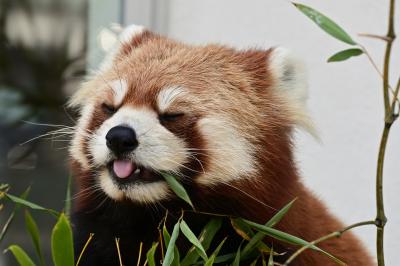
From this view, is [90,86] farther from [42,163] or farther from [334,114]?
[42,163]

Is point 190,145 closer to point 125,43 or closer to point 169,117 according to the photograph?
point 169,117

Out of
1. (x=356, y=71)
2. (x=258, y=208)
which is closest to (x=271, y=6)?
(x=356, y=71)

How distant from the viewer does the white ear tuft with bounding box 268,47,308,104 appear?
1.85 m

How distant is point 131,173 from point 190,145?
5.7 inches

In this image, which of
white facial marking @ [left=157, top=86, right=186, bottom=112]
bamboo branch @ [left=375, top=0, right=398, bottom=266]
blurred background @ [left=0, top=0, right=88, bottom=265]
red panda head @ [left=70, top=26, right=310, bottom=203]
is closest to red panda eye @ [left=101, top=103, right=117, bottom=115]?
red panda head @ [left=70, top=26, right=310, bottom=203]

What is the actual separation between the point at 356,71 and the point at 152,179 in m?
1.39

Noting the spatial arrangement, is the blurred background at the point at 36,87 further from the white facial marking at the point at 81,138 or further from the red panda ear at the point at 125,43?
the white facial marking at the point at 81,138

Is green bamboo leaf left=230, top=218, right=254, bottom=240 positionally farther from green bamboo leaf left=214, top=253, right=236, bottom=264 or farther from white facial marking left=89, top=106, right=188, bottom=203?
white facial marking left=89, top=106, right=188, bottom=203

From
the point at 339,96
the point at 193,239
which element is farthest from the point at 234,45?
the point at 193,239

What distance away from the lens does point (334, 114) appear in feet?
9.34

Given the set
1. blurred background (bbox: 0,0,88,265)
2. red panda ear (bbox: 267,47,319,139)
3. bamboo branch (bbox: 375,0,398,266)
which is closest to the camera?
bamboo branch (bbox: 375,0,398,266)

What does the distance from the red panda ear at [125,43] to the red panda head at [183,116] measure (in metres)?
0.05

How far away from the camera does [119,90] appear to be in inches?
68.1

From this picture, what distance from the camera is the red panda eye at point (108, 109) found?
1735mm
